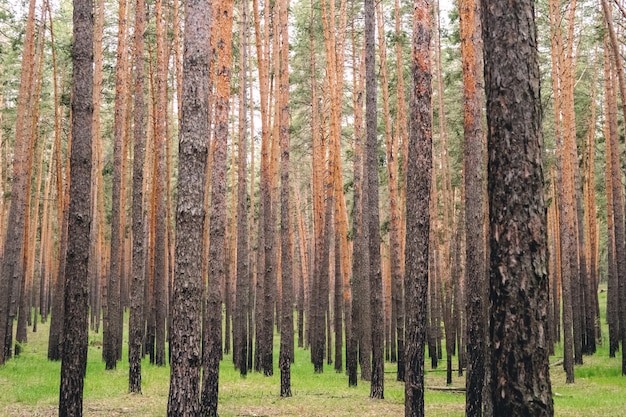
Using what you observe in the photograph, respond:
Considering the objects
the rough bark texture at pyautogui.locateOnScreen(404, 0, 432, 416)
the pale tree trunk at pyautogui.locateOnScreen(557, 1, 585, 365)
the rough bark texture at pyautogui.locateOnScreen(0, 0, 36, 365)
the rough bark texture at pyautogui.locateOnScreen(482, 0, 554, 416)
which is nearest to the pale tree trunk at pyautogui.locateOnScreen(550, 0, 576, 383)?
the pale tree trunk at pyautogui.locateOnScreen(557, 1, 585, 365)

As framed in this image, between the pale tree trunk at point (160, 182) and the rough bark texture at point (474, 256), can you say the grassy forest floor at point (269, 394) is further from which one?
the pale tree trunk at point (160, 182)

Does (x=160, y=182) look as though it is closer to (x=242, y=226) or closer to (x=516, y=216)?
(x=242, y=226)

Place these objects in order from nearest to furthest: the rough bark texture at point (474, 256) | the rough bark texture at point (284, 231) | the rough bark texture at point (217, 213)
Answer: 1. the rough bark texture at point (217, 213)
2. the rough bark texture at point (474, 256)
3. the rough bark texture at point (284, 231)

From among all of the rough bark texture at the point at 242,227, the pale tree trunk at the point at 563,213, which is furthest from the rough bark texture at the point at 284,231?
the pale tree trunk at the point at 563,213

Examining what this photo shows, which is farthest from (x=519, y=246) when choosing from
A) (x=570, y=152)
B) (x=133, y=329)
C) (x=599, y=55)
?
(x=599, y=55)

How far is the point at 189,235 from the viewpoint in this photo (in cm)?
614

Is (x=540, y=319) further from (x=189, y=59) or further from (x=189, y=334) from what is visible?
(x=189, y=59)

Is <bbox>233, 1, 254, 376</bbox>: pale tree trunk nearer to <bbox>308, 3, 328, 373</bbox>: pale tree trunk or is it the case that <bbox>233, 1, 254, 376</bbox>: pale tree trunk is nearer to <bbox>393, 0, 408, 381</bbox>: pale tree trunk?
<bbox>308, 3, 328, 373</bbox>: pale tree trunk

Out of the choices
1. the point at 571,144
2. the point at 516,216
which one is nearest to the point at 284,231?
the point at 516,216

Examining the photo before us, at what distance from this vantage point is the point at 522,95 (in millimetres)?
3814

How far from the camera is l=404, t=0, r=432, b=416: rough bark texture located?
723cm

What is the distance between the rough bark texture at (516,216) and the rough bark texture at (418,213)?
3.42 metres

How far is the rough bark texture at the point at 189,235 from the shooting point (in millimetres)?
6152

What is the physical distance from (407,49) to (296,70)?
15.5ft
